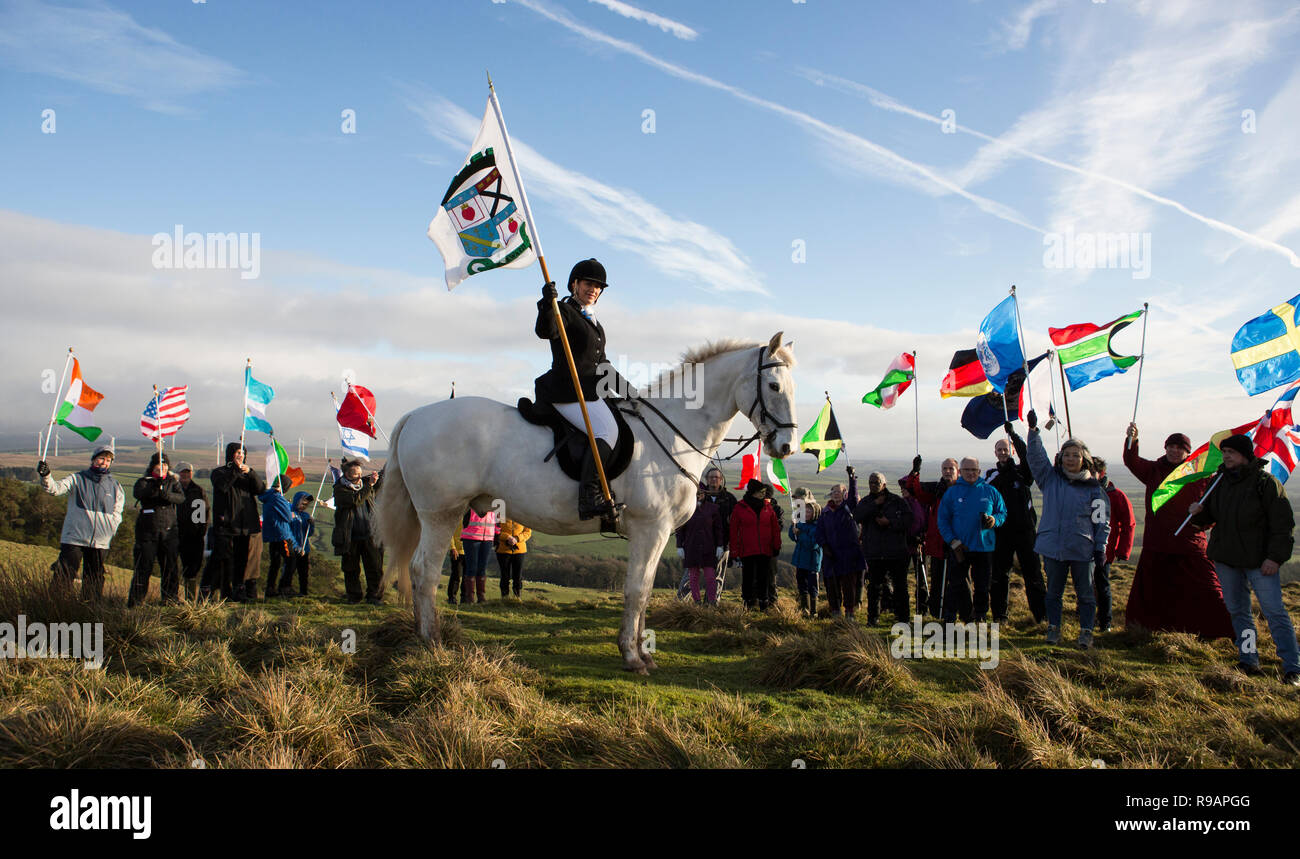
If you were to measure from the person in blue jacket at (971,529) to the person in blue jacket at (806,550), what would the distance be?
7.47ft

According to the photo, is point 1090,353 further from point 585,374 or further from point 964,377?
point 585,374

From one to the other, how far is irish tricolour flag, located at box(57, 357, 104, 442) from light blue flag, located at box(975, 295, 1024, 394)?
14054 mm

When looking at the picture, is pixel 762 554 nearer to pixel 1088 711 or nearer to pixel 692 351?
pixel 692 351

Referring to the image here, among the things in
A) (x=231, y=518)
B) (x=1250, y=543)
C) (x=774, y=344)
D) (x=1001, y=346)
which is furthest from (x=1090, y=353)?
(x=231, y=518)

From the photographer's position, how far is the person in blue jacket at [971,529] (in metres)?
9.35

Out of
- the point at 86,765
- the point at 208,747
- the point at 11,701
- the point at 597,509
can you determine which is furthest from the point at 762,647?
the point at 11,701

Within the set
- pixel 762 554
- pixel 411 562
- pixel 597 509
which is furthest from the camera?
pixel 762 554

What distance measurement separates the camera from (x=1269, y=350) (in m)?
8.36

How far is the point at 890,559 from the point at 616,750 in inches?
277

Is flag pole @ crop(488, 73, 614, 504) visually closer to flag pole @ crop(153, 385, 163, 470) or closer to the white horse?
the white horse

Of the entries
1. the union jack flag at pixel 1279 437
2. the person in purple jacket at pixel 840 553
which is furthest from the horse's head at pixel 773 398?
the union jack flag at pixel 1279 437

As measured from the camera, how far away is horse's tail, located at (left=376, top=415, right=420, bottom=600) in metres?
7.61

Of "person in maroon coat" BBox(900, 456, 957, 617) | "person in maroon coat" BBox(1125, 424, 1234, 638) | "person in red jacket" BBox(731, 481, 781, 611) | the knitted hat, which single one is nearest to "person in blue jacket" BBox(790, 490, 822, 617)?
"person in red jacket" BBox(731, 481, 781, 611)
